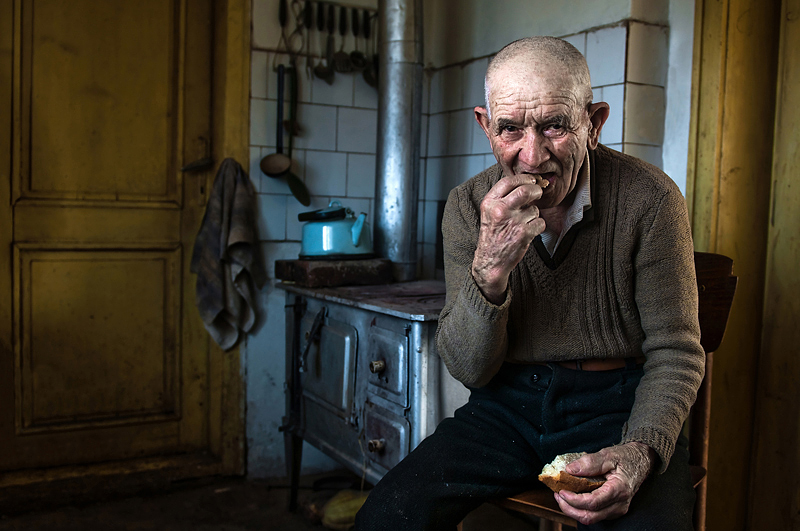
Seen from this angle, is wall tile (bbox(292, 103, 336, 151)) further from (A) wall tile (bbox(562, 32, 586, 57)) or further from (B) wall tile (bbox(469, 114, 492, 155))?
(A) wall tile (bbox(562, 32, 586, 57))

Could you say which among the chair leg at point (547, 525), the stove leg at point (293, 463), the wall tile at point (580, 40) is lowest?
the stove leg at point (293, 463)

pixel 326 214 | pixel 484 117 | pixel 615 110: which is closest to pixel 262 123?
pixel 326 214

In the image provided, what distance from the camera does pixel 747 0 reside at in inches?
80.5

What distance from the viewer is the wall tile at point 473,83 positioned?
109 inches

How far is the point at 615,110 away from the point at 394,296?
908mm

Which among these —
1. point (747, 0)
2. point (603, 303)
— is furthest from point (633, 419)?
point (747, 0)

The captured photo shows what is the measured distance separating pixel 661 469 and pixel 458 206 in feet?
2.11

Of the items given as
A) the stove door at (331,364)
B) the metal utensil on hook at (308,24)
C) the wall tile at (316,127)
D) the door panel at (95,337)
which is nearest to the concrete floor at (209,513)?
the door panel at (95,337)

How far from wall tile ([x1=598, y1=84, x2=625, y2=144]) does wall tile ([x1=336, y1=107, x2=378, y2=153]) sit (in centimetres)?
104

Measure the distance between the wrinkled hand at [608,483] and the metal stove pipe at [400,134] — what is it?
156 cm

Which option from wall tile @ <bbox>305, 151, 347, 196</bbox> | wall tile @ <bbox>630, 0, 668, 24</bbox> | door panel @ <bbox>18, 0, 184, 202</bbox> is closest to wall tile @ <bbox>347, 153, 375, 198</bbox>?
wall tile @ <bbox>305, 151, 347, 196</bbox>

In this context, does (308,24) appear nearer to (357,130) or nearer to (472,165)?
Result: (357,130)

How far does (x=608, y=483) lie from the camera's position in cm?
113

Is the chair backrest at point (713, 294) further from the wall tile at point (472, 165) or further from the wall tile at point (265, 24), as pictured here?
the wall tile at point (265, 24)
